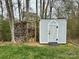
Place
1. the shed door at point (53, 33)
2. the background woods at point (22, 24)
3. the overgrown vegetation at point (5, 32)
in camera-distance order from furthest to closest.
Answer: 1. the overgrown vegetation at point (5, 32)
2. the background woods at point (22, 24)
3. the shed door at point (53, 33)

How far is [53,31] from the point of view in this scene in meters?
13.4

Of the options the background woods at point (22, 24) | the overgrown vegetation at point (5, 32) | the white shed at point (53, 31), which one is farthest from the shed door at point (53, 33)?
the overgrown vegetation at point (5, 32)

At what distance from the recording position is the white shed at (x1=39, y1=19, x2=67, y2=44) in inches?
526

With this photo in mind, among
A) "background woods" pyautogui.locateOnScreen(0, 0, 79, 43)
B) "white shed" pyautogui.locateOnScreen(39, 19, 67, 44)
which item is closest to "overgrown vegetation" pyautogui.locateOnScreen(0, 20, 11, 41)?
"background woods" pyautogui.locateOnScreen(0, 0, 79, 43)

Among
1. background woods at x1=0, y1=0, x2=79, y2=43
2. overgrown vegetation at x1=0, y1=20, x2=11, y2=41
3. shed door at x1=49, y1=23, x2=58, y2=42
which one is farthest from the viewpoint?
overgrown vegetation at x1=0, y1=20, x2=11, y2=41

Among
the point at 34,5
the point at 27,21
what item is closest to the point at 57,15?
the point at 34,5

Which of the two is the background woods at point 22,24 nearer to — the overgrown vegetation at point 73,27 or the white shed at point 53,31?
the overgrown vegetation at point 73,27

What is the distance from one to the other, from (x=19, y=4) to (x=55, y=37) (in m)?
6.63

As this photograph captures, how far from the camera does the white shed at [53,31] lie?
1335 cm

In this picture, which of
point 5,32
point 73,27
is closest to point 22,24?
point 5,32

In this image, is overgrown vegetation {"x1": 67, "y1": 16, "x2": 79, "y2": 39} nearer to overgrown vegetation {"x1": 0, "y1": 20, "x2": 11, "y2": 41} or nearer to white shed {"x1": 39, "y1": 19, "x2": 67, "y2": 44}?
white shed {"x1": 39, "y1": 19, "x2": 67, "y2": 44}

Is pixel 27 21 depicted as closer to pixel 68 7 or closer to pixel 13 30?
pixel 13 30

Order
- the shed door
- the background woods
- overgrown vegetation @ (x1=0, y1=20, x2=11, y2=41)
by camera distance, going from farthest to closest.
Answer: overgrown vegetation @ (x1=0, y1=20, x2=11, y2=41), the background woods, the shed door

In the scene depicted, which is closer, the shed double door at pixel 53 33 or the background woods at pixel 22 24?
the shed double door at pixel 53 33
